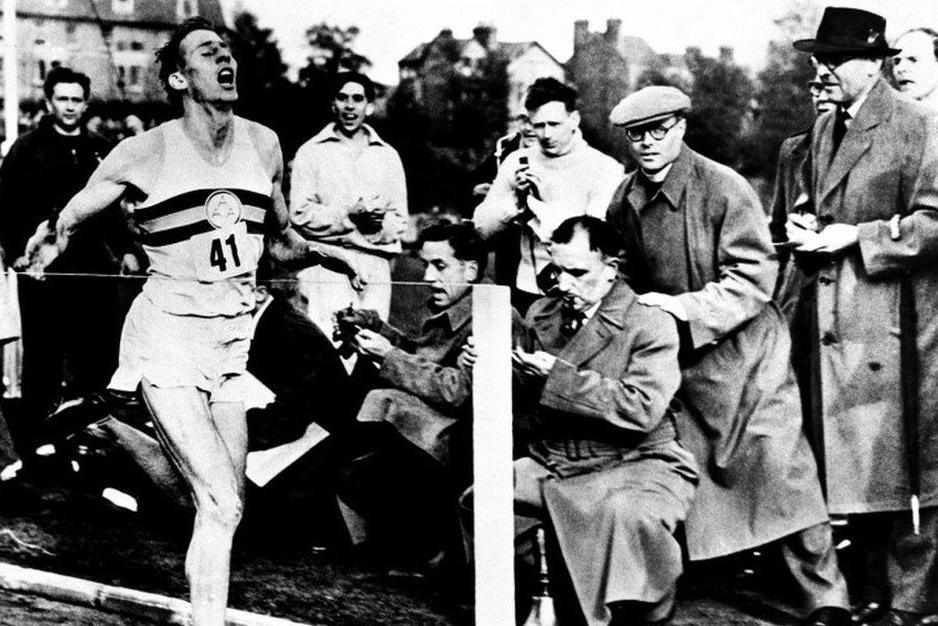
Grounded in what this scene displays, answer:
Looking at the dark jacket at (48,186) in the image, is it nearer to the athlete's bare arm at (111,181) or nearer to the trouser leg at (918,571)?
the athlete's bare arm at (111,181)

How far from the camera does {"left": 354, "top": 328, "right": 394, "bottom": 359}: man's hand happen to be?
4.66 metres

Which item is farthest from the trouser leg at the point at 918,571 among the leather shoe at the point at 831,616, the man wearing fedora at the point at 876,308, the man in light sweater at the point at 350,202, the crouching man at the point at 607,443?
the man in light sweater at the point at 350,202

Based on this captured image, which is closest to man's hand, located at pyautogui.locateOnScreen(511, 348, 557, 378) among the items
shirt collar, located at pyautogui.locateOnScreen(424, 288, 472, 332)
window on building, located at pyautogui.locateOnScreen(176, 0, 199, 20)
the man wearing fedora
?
shirt collar, located at pyautogui.locateOnScreen(424, 288, 472, 332)

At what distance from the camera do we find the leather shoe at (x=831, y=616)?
405 centimetres

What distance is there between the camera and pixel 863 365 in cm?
413

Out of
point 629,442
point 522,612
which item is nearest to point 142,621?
point 522,612

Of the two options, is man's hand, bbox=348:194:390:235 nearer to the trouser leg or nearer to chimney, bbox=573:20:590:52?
chimney, bbox=573:20:590:52

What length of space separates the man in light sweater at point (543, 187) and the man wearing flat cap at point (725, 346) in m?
0.16

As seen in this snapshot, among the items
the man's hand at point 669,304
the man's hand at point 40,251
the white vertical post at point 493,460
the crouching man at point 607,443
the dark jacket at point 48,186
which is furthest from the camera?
the man's hand at point 40,251

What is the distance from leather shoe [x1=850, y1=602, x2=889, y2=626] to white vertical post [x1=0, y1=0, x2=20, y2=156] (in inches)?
138

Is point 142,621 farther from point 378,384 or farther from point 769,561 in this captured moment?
point 769,561

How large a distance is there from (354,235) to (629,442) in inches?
50.9

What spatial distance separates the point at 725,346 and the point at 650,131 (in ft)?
2.21

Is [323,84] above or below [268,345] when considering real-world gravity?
above
